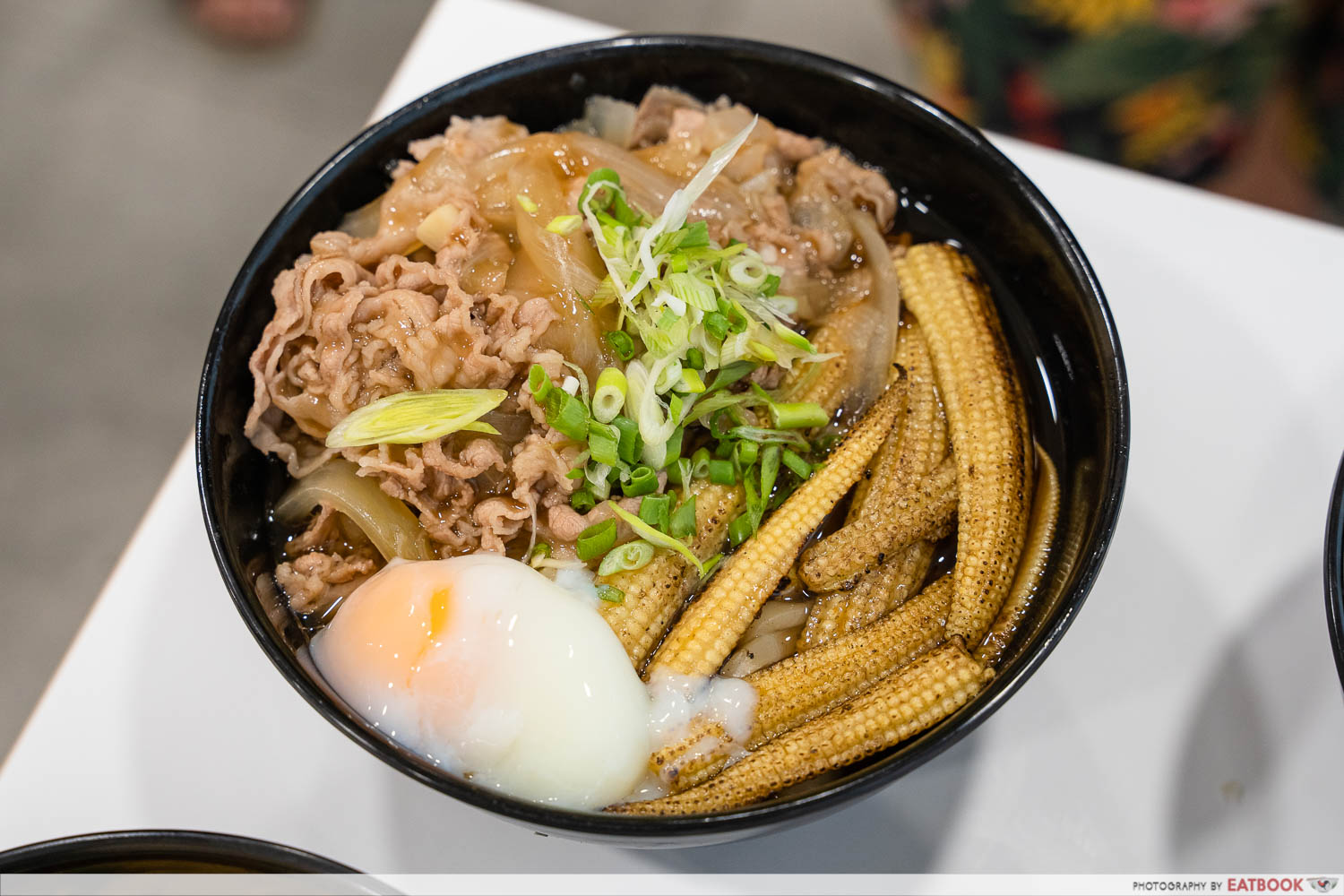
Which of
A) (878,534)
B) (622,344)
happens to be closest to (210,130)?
(622,344)

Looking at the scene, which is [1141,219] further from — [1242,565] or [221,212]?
[221,212]

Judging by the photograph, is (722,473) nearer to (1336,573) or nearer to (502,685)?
(502,685)

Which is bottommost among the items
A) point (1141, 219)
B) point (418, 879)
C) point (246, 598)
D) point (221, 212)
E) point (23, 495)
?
point (23, 495)

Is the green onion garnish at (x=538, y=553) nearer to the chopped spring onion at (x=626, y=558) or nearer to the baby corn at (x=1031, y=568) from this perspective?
the chopped spring onion at (x=626, y=558)

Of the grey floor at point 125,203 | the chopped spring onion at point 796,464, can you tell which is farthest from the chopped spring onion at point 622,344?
the grey floor at point 125,203

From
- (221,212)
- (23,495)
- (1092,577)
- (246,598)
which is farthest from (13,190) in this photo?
(1092,577)

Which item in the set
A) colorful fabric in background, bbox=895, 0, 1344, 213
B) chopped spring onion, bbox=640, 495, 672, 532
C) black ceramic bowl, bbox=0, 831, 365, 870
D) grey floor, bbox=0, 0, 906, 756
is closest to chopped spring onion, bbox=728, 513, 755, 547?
chopped spring onion, bbox=640, 495, 672, 532
